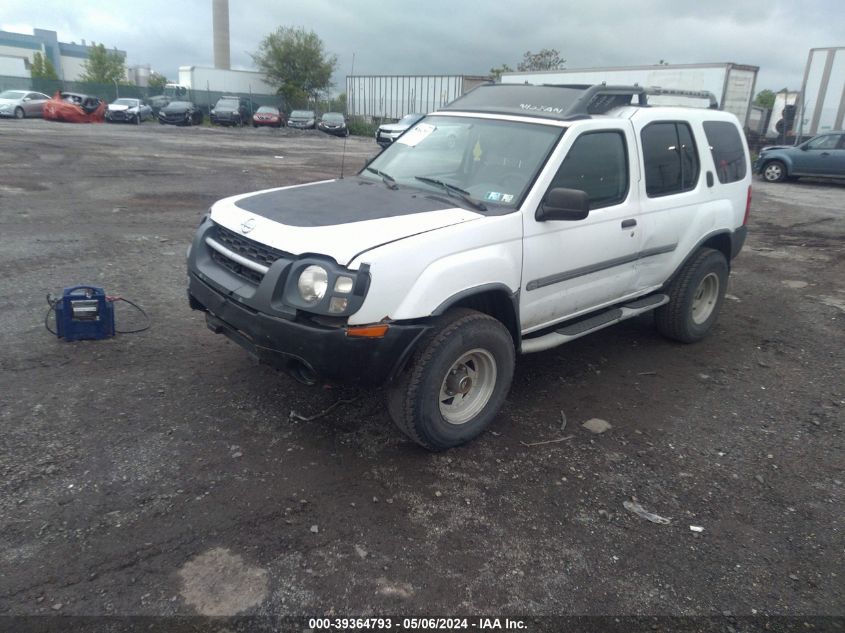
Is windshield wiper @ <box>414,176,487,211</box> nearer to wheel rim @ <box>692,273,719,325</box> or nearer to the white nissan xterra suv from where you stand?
the white nissan xterra suv

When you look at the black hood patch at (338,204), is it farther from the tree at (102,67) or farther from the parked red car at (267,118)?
the tree at (102,67)

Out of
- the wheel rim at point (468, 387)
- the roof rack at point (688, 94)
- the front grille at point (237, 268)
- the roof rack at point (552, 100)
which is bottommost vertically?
the wheel rim at point (468, 387)

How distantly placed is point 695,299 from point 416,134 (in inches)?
113

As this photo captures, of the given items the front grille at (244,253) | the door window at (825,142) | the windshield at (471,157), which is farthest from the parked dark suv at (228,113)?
the front grille at (244,253)

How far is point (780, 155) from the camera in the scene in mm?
19578

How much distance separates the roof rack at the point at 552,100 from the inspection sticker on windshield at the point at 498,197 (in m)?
0.75

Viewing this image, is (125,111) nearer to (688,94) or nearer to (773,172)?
(773,172)

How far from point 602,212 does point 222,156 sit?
1757 centimetres

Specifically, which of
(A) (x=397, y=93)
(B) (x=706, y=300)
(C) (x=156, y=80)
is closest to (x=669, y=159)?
(B) (x=706, y=300)

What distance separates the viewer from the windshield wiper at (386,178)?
14.4 feet

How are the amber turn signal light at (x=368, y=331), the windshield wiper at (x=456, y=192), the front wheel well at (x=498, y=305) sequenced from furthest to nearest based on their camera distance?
the windshield wiper at (x=456, y=192) < the front wheel well at (x=498, y=305) < the amber turn signal light at (x=368, y=331)

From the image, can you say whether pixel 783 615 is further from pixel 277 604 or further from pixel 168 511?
pixel 168 511

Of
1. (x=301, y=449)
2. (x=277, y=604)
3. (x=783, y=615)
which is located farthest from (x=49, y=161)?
(x=783, y=615)

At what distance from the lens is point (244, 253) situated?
12.1 ft
